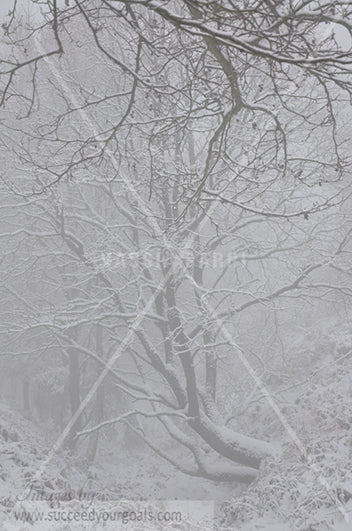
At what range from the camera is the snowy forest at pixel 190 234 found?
10.7ft

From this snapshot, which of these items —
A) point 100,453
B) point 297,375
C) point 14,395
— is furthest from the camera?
point 14,395

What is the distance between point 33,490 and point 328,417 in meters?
5.15

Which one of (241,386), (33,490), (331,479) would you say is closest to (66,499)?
(33,490)

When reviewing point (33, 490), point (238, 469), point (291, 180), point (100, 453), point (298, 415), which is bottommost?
point (100, 453)

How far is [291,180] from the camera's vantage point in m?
10.1

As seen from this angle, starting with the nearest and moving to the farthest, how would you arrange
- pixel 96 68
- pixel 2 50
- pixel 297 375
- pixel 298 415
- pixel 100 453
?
pixel 298 415 → pixel 96 68 → pixel 297 375 → pixel 2 50 → pixel 100 453

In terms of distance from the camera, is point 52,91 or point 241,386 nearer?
point 52,91

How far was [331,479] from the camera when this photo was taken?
599cm

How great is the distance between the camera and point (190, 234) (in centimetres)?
898

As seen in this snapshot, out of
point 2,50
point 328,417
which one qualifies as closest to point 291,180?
point 328,417

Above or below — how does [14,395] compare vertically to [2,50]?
below

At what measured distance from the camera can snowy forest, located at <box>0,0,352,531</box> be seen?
326 centimetres

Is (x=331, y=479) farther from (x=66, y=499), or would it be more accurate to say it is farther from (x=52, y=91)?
(x=52, y=91)

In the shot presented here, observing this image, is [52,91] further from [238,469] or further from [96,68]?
[238,469]
